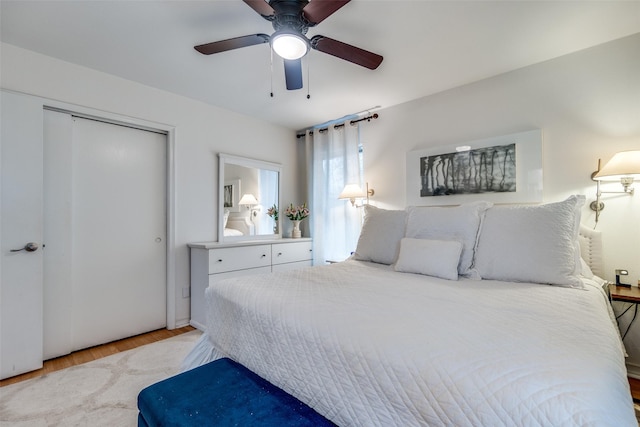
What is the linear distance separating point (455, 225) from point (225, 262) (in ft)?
6.97

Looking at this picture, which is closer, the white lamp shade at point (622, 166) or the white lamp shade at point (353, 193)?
the white lamp shade at point (622, 166)

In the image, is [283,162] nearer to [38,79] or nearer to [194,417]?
[38,79]

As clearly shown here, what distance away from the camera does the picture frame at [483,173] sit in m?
2.37

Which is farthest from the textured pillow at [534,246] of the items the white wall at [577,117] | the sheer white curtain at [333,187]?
the sheer white curtain at [333,187]

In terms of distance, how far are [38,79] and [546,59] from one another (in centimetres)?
394

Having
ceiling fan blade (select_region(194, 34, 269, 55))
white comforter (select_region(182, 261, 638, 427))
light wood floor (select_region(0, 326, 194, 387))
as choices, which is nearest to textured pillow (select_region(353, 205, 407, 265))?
white comforter (select_region(182, 261, 638, 427))

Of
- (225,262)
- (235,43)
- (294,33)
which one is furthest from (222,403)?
(225,262)

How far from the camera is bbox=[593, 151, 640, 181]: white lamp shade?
1.81 m

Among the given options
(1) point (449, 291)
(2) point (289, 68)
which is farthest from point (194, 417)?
(2) point (289, 68)

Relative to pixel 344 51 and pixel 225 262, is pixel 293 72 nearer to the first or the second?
pixel 344 51

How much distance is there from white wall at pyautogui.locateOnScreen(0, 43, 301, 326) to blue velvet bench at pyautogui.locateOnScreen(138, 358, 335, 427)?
197 centimetres

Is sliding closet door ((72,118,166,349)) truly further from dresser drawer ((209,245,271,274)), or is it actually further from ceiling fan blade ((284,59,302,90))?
ceiling fan blade ((284,59,302,90))

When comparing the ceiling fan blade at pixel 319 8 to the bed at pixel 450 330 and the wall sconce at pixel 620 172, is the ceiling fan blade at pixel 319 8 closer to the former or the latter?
the bed at pixel 450 330

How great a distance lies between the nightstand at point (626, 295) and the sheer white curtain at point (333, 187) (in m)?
2.16
